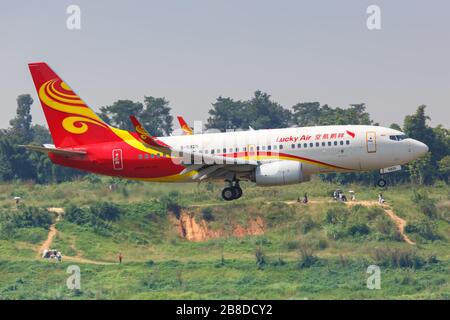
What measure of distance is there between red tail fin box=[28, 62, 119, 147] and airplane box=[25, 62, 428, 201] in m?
0.08

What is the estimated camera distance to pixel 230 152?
76750mm

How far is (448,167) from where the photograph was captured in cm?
13288

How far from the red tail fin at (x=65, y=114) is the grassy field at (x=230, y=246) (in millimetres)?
9543

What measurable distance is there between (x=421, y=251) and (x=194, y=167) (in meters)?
34.2

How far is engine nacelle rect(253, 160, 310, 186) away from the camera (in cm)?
7469

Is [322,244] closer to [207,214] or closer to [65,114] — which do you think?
[207,214]

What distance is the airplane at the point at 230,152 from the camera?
75125 millimetres

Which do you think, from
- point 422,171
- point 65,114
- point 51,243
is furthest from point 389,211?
point 65,114

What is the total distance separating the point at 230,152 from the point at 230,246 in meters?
27.0

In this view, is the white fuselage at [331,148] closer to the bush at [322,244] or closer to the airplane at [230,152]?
the airplane at [230,152]

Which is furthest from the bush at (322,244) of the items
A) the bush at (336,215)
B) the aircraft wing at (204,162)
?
the aircraft wing at (204,162)

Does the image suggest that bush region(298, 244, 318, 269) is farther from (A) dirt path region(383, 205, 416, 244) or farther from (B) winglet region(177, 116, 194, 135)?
(B) winglet region(177, 116, 194, 135)

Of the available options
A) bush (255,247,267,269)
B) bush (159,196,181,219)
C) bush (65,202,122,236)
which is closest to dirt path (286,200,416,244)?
bush (159,196,181,219)

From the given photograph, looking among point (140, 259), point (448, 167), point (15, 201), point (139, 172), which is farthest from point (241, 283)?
point (448, 167)
